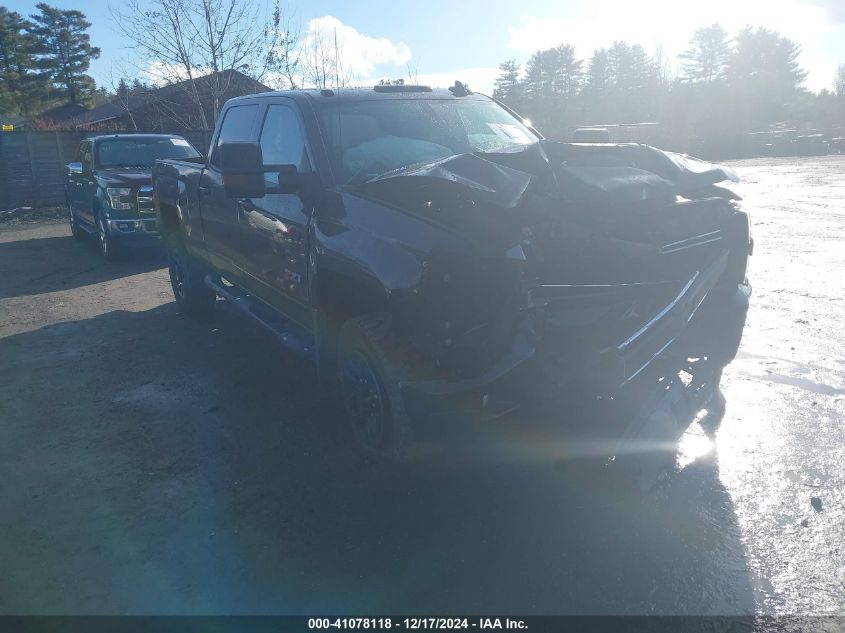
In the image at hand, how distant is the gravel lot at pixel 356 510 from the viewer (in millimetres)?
3098

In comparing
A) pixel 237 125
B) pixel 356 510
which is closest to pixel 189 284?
pixel 237 125

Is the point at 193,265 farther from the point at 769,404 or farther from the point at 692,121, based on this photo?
the point at 692,121

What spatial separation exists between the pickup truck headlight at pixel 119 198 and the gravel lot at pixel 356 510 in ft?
16.1

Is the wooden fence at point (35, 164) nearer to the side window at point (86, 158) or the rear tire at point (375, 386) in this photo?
the side window at point (86, 158)

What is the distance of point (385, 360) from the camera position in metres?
3.61

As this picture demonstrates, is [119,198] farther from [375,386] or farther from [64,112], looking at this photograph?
[64,112]

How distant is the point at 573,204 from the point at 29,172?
21.4 metres

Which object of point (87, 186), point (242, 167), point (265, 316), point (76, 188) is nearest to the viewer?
point (242, 167)

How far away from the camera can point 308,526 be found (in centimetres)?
366

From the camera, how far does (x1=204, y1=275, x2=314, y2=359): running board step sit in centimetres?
475

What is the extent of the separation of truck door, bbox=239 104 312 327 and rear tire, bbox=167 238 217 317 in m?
2.12

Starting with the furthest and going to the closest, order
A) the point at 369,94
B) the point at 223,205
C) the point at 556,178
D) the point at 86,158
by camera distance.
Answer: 1. the point at 86,158
2. the point at 223,205
3. the point at 369,94
4. the point at 556,178

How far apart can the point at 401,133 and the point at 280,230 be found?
1.06 metres

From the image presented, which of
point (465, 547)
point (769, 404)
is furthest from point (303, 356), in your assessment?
point (769, 404)
